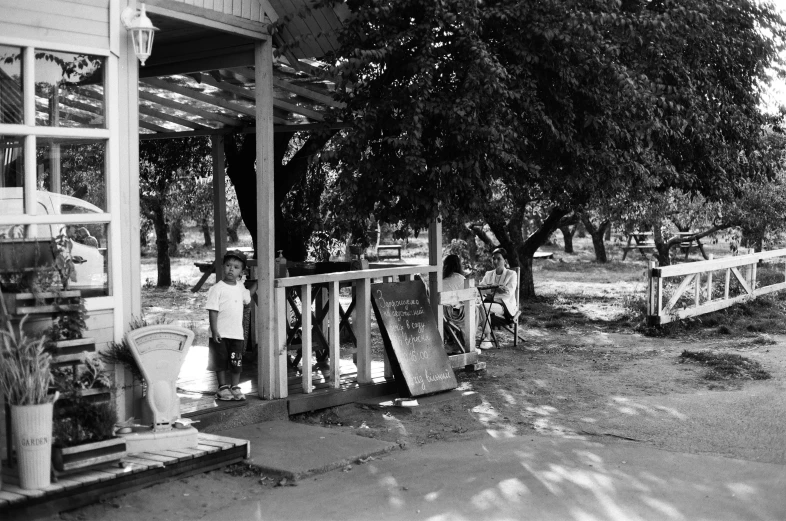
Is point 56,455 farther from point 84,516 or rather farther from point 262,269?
point 262,269

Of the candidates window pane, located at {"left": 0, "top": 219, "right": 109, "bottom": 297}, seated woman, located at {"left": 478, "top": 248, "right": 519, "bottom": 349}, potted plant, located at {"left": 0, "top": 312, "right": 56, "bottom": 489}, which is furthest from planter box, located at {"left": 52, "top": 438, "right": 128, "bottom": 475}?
seated woman, located at {"left": 478, "top": 248, "right": 519, "bottom": 349}

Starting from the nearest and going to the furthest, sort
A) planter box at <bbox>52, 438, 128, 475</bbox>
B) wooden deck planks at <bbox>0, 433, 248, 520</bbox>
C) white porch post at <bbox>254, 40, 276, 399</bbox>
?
wooden deck planks at <bbox>0, 433, 248, 520</bbox>
planter box at <bbox>52, 438, 128, 475</bbox>
white porch post at <bbox>254, 40, 276, 399</bbox>

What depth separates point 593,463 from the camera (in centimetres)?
633

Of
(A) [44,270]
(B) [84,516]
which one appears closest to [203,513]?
(B) [84,516]

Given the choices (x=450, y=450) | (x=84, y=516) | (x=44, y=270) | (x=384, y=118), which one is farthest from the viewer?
(x=384, y=118)

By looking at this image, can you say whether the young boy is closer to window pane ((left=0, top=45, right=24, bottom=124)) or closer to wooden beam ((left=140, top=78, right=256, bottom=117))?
window pane ((left=0, top=45, right=24, bottom=124))

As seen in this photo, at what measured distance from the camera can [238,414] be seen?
7.22m

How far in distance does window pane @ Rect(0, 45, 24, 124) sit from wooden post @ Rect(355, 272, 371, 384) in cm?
362

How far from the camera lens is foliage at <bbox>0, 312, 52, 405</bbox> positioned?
5035 millimetres

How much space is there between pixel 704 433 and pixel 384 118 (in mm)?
3650

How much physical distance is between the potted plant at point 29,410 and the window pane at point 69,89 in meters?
1.50

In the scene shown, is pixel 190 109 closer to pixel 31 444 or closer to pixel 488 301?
pixel 488 301

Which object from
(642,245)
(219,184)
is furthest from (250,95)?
(642,245)

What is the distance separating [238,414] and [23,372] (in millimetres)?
2387
